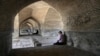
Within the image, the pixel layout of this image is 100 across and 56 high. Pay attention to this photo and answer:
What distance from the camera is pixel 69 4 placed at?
6961 millimetres

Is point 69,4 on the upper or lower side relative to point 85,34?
upper

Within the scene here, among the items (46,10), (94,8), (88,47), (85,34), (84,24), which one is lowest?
(88,47)

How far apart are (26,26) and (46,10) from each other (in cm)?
1719

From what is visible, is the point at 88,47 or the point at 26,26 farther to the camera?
the point at 26,26

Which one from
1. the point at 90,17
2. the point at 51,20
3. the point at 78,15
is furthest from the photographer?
the point at 51,20

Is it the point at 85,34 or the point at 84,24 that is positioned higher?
the point at 84,24

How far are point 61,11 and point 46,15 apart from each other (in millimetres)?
5970

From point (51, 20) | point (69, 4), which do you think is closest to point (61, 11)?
point (69, 4)

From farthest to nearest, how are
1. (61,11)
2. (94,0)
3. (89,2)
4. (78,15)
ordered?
(61,11) → (78,15) → (89,2) → (94,0)

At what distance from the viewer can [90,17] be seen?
18.9 ft

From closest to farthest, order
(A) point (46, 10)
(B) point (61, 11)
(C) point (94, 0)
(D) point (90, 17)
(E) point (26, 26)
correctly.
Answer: (C) point (94, 0) → (D) point (90, 17) → (B) point (61, 11) → (A) point (46, 10) → (E) point (26, 26)

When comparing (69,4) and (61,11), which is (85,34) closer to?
(69,4)

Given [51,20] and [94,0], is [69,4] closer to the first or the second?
[94,0]

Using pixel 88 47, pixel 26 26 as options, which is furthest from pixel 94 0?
pixel 26 26
